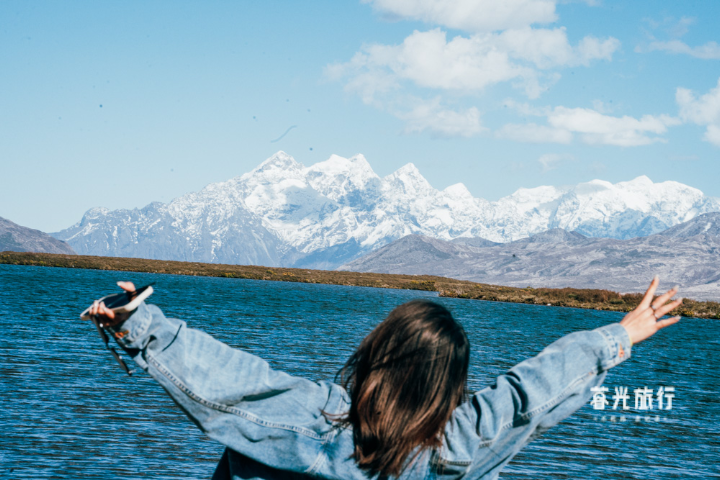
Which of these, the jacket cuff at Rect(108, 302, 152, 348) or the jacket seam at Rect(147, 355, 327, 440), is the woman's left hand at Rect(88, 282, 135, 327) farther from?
the jacket seam at Rect(147, 355, 327, 440)

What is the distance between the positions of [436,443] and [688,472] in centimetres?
1991

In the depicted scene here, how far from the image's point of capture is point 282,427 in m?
2.48

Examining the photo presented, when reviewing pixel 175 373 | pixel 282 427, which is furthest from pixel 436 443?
pixel 175 373

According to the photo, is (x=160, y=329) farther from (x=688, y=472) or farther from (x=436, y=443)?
(x=688, y=472)

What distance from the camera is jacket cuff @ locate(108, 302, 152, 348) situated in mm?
2260

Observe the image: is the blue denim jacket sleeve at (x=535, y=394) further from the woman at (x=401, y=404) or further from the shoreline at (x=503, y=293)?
the shoreline at (x=503, y=293)

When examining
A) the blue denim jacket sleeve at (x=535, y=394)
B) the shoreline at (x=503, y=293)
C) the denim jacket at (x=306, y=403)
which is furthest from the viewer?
the shoreline at (x=503, y=293)

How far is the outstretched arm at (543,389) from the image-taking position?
2.58m

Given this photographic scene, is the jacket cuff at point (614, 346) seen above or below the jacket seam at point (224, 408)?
above

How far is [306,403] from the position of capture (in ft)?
8.34
